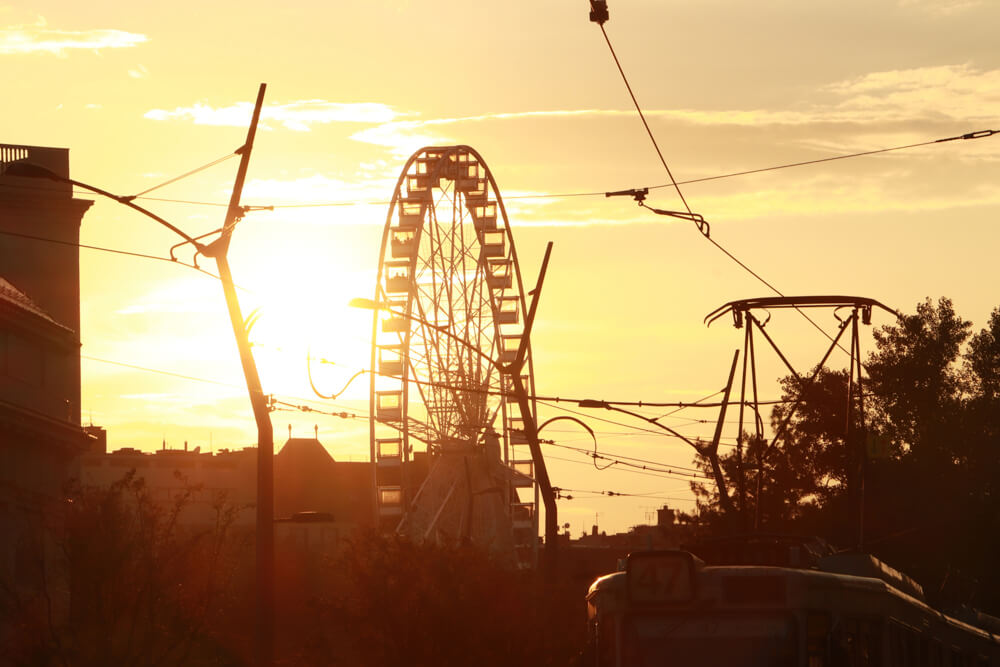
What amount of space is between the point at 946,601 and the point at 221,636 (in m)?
16.0

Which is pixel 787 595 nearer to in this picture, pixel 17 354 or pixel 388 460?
pixel 17 354

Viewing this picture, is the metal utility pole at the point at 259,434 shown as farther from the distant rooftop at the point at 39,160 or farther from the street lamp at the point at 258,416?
the distant rooftop at the point at 39,160

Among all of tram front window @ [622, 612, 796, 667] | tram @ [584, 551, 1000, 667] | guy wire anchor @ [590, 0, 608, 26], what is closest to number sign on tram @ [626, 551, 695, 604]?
tram @ [584, 551, 1000, 667]

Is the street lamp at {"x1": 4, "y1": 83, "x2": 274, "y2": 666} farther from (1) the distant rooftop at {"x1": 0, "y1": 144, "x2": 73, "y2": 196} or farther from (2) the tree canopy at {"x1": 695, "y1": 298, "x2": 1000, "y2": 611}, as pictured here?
(2) the tree canopy at {"x1": 695, "y1": 298, "x2": 1000, "y2": 611}

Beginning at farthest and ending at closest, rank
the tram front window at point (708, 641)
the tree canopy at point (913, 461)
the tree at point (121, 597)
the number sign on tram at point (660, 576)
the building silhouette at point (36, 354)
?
1. the tree canopy at point (913, 461)
2. the building silhouette at point (36, 354)
3. the tree at point (121, 597)
4. the number sign on tram at point (660, 576)
5. the tram front window at point (708, 641)

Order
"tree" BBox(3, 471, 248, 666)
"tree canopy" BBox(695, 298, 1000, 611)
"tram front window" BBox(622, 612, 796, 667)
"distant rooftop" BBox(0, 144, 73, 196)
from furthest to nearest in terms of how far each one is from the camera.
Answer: "tree canopy" BBox(695, 298, 1000, 611), "distant rooftop" BBox(0, 144, 73, 196), "tree" BBox(3, 471, 248, 666), "tram front window" BBox(622, 612, 796, 667)

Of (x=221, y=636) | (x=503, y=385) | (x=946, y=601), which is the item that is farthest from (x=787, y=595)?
(x=503, y=385)

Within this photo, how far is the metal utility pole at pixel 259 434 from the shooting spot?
23.1 meters

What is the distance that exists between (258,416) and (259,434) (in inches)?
11.0

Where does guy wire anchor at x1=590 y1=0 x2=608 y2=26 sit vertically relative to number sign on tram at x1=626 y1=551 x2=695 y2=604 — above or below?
above

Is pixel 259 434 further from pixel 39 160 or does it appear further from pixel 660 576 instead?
pixel 39 160

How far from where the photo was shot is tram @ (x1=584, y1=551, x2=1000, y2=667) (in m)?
14.1

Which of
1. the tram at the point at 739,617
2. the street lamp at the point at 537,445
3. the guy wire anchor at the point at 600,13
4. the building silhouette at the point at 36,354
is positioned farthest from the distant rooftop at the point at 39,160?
the tram at the point at 739,617

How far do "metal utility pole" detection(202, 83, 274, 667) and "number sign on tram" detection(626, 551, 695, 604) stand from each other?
8.58 metres
